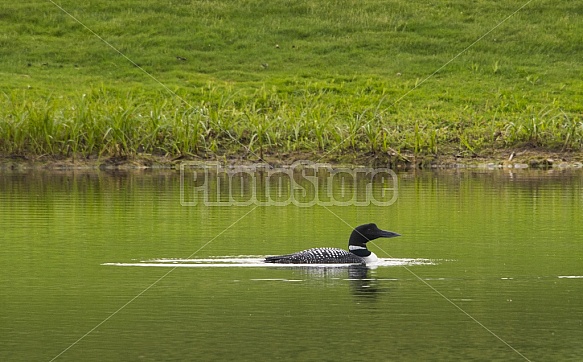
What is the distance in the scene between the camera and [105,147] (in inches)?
1045

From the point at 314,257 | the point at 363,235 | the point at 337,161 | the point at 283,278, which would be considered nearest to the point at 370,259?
the point at 363,235

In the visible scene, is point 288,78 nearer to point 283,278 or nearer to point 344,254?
point 344,254

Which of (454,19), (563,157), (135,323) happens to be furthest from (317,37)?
(135,323)

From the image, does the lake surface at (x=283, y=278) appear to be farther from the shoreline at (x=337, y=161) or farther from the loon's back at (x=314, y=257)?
the shoreline at (x=337, y=161)

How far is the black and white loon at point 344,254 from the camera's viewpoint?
43.4 feet

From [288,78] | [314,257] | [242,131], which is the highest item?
[288,78]

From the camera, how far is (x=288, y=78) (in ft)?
116

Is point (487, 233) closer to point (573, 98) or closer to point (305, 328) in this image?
point (305, 328)

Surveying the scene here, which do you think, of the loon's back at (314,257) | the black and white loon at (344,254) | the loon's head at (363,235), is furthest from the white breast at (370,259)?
the loon's back at (314,257)

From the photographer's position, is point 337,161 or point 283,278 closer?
point 283,278

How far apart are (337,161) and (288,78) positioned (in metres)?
8.47

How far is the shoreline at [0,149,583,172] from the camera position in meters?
26.5

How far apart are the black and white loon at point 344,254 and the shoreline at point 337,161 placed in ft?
41.9

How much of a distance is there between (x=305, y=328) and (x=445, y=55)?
29.0 m
